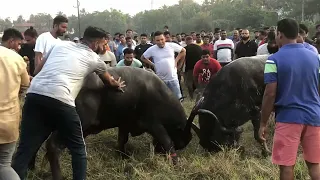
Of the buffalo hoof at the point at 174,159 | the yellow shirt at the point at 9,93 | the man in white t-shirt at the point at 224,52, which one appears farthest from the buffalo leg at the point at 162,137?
the man in white t-shirt at the point at 224,52

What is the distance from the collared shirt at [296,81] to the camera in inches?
161

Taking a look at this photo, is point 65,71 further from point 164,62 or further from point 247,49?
point 247,49

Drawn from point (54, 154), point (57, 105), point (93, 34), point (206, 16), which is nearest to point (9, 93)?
point (57, 105)

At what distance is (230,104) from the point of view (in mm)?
7000

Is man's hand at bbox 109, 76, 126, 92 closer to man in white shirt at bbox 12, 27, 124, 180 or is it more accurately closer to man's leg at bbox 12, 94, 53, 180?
man in white shirt at bbox 12, 27, 124, 180

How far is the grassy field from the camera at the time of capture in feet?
17.2

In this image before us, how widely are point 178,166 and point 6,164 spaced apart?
7.59 feet

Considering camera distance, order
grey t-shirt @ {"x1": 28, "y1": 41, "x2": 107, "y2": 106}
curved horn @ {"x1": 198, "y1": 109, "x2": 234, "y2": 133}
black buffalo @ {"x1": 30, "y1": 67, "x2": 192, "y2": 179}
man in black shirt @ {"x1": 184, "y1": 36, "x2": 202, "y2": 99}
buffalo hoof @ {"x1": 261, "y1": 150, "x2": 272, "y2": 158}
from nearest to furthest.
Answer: grey t-shirt @ {"x1": 28, "y1": 41, "x2": 107, "y2": 106}
black buffalo @ {"x1": 30, "y1": 67, "x2": 192, "y2": 179}
buffalo hoof @ {"x1": 261, "y1": 150, "x2": 272, "y2": 158}
curved horn @ {"x1": 198, "y1": 109, "x2": 234, "y2": 133}
man in black shirt @ {"x1": 184, "y1": 36, "x2": 202, "y2": 99}

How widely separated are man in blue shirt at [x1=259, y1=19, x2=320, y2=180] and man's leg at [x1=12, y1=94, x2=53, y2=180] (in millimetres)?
2333

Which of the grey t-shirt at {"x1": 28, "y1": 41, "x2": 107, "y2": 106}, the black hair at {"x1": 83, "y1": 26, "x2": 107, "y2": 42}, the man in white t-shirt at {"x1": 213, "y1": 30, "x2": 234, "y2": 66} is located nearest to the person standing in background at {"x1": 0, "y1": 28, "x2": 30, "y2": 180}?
the grey t-shirt at {"x1": 28, "y1": 41, "x2": 107, "y2": 106}

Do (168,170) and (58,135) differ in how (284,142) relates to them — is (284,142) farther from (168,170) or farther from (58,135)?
(58,135)

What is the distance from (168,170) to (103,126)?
1.28 m

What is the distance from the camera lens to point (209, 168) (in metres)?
5.34

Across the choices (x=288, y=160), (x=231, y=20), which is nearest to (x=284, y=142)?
(x=288, y=160)
